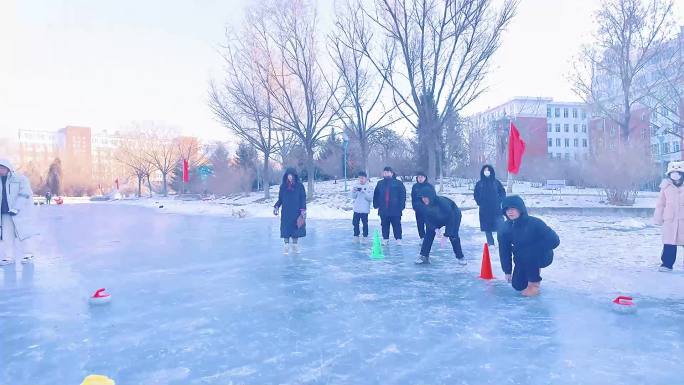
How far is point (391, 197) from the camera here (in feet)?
35.3

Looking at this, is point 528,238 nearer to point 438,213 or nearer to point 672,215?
point 438,213

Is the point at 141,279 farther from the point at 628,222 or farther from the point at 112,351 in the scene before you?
the point at 628,222

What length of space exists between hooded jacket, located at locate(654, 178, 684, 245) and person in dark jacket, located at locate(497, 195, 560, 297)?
286 cm

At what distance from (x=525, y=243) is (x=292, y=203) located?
498 centimetres

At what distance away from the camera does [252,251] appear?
1057 centimetres

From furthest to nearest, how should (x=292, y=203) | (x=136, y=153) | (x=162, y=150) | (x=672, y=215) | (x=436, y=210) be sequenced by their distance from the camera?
(x=136, y=153) → (x=162, y=150) → (x=292, y=203) → (x=436, y=210) → (x=672, y=215)

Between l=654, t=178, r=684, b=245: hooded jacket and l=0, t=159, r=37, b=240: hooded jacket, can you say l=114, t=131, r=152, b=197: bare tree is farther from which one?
l=654, t=178, r=684, b=245: hooded jacket

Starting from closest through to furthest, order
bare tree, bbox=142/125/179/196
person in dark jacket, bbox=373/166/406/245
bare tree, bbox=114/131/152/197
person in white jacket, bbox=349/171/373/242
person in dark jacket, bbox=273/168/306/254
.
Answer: person in dark jacket, bbox=273/168/306/254 < person in dark jacket, bbox=373/166/406/245 < person in white jacket, bbox=349/171/373/242 < bare tree, bbox=142/125/179/196 < bare tree, bbox=114/131/152/197

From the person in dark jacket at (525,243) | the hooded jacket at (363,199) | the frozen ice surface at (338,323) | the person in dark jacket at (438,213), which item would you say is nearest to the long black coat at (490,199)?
the frozen ice surface at (338,323)

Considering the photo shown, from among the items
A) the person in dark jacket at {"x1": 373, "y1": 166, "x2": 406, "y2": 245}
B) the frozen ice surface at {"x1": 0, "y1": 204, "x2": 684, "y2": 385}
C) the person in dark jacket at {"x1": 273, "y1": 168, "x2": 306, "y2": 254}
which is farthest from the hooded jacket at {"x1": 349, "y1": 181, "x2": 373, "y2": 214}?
the frozen ice surface at {"x1": 0, "y1": 204, "x2": 684, "y2": 385}

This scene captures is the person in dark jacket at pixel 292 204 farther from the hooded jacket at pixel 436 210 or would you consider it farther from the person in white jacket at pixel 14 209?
the person in white jacket at pixel 14 209

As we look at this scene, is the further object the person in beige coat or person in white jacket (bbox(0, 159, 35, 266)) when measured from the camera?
person in white jacket (bbox(0, 159, 35, 266))

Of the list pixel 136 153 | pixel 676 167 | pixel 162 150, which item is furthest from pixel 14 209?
pixel 136 153

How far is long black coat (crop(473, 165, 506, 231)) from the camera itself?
9820 mm
